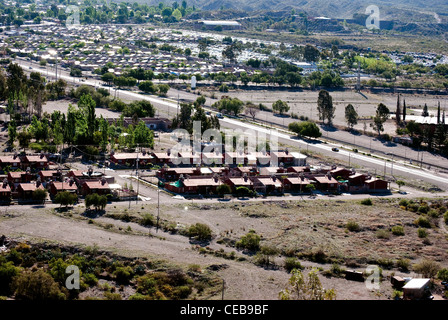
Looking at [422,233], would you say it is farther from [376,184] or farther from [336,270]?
[376,184]

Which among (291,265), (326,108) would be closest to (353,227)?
(291,265)

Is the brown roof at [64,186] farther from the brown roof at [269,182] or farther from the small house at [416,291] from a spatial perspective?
the small house at [416,291]

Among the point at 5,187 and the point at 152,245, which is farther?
the point at 5,187

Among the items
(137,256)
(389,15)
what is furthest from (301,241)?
(389,15)

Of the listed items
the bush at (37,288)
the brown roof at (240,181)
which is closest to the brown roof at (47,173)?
the brown roof at (240,181)

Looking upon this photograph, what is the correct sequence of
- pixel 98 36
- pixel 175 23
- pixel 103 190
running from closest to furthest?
pixel 103 190
pixel 98 36
pixel 175 23

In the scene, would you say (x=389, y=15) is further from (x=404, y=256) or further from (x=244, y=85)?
(x=404, y=256)

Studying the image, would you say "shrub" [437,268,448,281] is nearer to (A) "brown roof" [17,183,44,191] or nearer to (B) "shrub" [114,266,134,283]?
(B) "shrub" [114,266,134,283]
